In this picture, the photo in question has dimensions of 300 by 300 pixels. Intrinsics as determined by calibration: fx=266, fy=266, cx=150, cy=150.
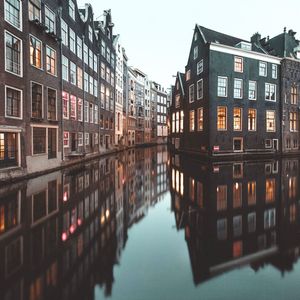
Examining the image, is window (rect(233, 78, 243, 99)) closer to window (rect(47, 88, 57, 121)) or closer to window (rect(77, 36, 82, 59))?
window (rect(77, 36, 82, 59))

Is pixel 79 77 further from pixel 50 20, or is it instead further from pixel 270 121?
pixel 270 121

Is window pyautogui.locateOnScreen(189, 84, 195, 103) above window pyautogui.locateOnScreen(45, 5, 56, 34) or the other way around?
the other way around

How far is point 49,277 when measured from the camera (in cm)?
544

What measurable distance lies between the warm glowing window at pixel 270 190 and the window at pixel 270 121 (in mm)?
25873

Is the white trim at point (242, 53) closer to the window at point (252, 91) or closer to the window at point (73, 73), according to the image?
the window at point (252, 91)

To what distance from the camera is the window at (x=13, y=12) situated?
1781cm

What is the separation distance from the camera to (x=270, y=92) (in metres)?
41.6

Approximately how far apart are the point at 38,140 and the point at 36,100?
3.27 meters

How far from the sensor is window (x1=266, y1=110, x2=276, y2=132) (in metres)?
41.2

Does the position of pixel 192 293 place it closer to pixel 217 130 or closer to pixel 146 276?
pixel 146 276

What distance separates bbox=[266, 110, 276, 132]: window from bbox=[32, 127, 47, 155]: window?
32.9m

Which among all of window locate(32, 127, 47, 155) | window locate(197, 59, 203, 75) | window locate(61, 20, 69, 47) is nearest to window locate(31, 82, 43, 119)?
window locate(32, 127, 47, 155)

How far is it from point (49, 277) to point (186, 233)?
4269 mm

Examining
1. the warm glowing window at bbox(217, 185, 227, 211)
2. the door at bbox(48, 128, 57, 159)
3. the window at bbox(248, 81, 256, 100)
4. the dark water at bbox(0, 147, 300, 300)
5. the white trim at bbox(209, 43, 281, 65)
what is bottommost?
the dark water at bbox(0, 147, 300, 300)
